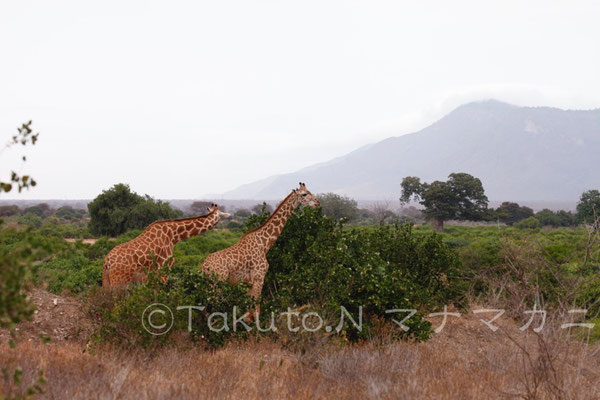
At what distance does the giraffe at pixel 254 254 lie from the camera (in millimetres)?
10945

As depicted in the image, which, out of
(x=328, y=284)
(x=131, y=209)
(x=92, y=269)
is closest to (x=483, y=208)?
(x=131, y=209)

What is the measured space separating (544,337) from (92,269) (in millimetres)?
17994

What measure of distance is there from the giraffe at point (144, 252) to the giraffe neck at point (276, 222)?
0.96 metres

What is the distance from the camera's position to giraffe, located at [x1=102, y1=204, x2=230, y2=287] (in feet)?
35.3

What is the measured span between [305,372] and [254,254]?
11.1 ft

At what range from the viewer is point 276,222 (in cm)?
1151

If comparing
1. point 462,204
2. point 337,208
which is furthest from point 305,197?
point 337,208

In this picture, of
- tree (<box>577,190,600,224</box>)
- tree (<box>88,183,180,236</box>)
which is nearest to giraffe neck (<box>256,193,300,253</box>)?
tree (<box>88,183,180,236</box>)

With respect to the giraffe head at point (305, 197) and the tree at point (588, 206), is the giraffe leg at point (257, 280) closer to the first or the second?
the giraffe head at point (305, 197)

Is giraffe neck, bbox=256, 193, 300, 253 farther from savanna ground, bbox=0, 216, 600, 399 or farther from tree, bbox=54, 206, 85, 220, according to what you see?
tree, bbox=54, 206, 85, 220

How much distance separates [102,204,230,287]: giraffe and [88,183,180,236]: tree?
37751 millimetres

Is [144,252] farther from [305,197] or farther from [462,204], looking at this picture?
[462,204]

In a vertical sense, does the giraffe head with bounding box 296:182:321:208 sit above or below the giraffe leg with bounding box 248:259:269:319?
above

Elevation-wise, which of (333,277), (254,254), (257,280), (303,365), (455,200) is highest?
(254,254)
